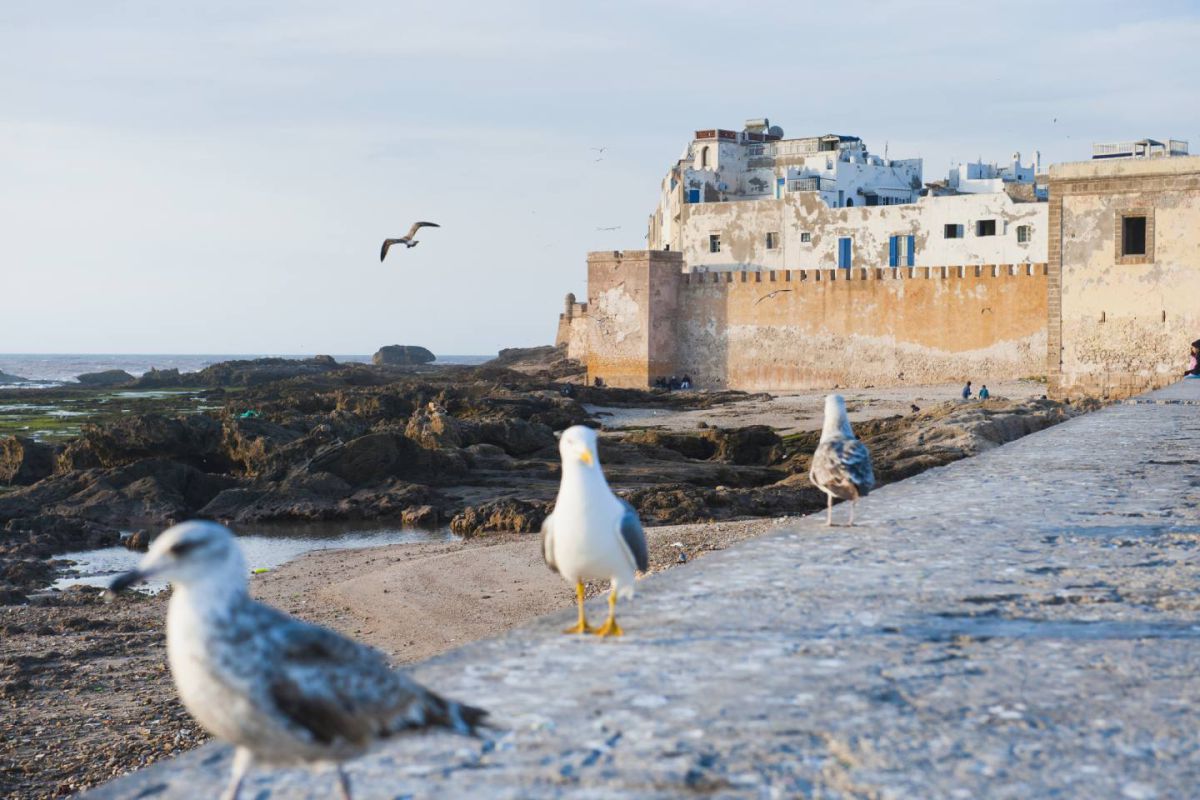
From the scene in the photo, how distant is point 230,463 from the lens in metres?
19.7

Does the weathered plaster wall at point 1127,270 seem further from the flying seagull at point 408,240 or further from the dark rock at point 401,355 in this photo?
the dark rock at point 401,355

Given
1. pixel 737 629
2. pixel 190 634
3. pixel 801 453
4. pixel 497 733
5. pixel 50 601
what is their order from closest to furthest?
pixel 190 634 < pixel 497 733 < pixel 737 629 < pixel 50 601 < pixel 801 453

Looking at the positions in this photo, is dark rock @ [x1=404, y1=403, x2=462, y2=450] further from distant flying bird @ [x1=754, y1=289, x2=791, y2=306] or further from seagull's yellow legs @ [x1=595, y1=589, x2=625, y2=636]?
seagull's yellow legs @ [x1=595, y1=589, x2=625, y2=636]

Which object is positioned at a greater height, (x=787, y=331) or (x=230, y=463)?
(x=787, y=331)

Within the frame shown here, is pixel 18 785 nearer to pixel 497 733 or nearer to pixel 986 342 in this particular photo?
Answer: pixel 497 733

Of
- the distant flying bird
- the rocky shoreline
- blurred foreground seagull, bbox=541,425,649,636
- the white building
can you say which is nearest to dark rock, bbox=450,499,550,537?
the rocky shoreline

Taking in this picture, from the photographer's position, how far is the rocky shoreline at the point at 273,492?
7.21m

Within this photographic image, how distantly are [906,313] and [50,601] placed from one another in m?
24.9

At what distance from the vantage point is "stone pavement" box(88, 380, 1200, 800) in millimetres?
2277

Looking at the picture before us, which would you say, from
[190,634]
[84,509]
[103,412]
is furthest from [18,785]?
[103,412]

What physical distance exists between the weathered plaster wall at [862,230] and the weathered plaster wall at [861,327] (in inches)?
324

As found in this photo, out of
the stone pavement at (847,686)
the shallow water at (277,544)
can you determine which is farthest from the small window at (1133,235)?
the stone pavement at (847,686)

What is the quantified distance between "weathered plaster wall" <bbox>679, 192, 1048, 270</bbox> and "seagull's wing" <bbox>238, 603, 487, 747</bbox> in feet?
132

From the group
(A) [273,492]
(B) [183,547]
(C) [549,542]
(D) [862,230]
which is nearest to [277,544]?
(A) [273,492]
